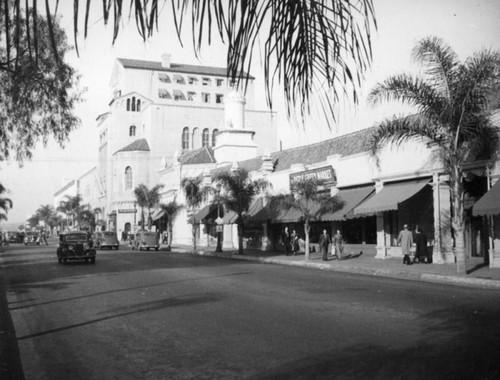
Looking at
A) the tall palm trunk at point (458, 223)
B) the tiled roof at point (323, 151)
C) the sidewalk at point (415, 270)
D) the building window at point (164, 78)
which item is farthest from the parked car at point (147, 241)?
the building window at point (164, 78)

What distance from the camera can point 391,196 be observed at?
25.7 m

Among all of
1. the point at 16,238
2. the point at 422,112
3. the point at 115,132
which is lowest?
the point at 16,238

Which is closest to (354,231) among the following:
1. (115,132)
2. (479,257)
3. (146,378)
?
(479,257)

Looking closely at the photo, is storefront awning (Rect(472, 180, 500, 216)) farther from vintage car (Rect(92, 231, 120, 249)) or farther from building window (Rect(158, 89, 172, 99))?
building window (Rect(158, 89, 172, 99))

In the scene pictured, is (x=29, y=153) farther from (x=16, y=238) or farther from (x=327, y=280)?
(x=16, y=238)

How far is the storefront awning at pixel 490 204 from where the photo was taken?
18.6m

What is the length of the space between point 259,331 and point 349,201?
21.5m

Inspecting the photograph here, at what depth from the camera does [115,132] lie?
85000 mm

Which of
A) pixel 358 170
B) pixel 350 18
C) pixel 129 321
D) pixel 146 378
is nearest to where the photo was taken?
pixel 350 18

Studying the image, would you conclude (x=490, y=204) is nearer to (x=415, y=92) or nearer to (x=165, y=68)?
(x=415, y=92)

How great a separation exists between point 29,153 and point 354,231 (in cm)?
1851

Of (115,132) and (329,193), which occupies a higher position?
(115,132)

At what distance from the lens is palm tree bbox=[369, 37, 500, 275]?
18277 mm

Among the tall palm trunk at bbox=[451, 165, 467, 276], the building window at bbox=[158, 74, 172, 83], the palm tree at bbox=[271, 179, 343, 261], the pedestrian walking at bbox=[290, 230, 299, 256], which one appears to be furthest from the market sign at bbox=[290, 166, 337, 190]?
the building window at bbox=[158, 74, 172, 83]
